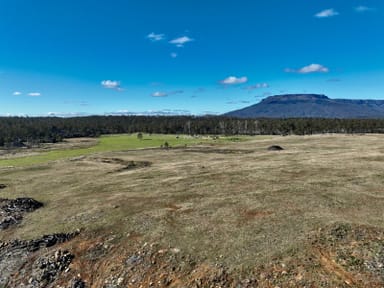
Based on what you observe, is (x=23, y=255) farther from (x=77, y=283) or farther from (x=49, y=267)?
(x=77, y=283)

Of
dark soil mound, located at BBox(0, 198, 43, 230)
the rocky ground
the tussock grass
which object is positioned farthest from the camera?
dark soil mound, located at BBox(0, 198, 43, 230)

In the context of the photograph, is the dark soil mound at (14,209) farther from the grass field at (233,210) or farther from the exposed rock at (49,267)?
the exposed rock at (49,267)

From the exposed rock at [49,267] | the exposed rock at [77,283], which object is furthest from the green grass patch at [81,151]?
the exposed rock at [77,283]

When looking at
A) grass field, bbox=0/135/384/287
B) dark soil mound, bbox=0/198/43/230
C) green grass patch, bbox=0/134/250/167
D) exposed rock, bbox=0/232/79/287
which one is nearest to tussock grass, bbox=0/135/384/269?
grass field, bbox=0/135/384/287

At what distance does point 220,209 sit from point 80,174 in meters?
41.3

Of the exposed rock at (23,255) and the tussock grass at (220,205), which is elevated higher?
the tussock grass at (220,205)

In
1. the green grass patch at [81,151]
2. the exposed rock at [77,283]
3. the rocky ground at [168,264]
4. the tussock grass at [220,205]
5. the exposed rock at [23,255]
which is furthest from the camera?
the green grass patch at [81,151]

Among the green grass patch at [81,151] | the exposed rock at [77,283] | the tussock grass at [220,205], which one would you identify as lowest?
the exposed rock at [77,283]

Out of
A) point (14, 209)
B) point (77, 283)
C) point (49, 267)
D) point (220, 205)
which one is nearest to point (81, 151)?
point (14, 209)

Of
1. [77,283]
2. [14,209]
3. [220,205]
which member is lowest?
[77,283]

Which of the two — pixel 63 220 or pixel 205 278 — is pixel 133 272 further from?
pixel 63 220

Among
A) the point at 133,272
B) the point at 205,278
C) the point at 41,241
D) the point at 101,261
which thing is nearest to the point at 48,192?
the point at 41,241

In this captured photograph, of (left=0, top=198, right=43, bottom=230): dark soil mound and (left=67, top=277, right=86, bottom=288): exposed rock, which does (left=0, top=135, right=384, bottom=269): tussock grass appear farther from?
(left=67, top=277, right=86, bottom=288): exposed rock

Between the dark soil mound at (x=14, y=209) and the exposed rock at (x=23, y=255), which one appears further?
the dark soil mound at (x=14, y=209)
